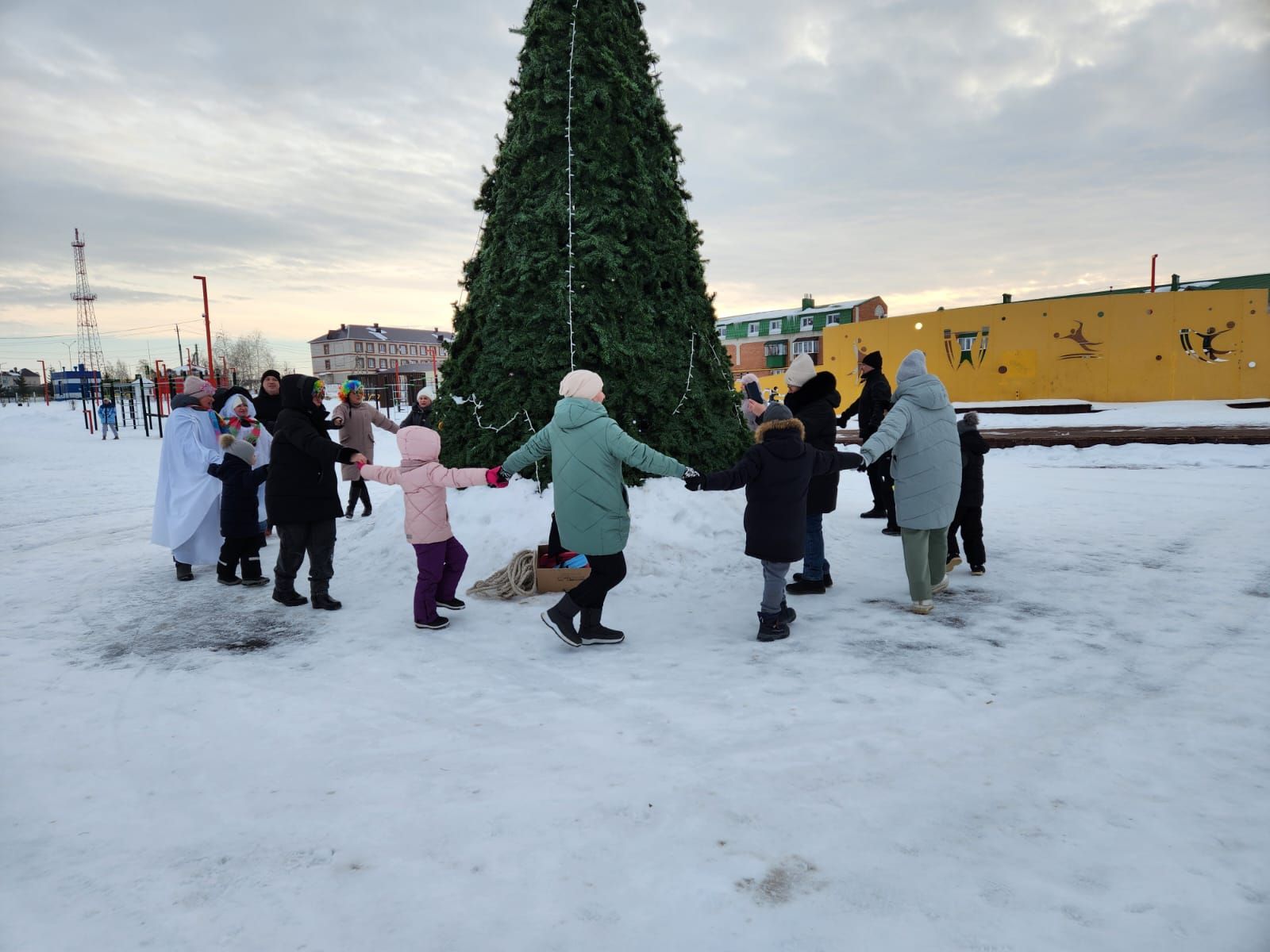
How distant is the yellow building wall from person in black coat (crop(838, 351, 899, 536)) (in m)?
11.0

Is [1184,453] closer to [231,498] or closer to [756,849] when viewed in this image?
[756,849]

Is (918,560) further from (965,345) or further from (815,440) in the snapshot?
(965,345)

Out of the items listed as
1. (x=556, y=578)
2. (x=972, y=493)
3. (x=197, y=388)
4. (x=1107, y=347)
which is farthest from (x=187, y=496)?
(x=1107, y=347)

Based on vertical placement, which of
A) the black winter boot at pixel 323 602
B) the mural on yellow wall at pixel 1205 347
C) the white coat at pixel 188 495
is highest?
the mural on yellow wall at pixel 1205 347

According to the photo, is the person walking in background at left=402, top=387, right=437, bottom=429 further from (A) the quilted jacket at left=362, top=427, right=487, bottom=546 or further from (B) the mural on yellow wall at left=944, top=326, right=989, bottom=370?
(B) the mural on yellow wall at left=944, top=326, right=989, bottom=370

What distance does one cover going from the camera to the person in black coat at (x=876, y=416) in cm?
731

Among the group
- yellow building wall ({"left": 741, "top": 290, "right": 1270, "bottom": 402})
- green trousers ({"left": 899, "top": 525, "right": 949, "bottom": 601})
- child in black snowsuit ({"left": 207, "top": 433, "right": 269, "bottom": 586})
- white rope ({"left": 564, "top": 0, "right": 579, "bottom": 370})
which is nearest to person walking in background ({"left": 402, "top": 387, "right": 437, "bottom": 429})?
child in black snowsuit ({"left": 207, "top": 433, "right": 269, "bottom": 586})

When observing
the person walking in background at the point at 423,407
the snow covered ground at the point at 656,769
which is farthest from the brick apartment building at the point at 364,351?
the snow covered ground at the point at 656,769

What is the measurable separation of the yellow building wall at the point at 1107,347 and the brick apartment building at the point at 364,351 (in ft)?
284

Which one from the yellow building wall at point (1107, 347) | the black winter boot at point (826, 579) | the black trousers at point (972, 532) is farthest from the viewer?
the yellow building wall at point (1107, 347)

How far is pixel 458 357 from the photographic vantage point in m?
7.08

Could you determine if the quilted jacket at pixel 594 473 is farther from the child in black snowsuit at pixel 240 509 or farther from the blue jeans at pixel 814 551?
the child in black snowsuit at pixel 240 509

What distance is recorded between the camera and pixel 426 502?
16.4ft

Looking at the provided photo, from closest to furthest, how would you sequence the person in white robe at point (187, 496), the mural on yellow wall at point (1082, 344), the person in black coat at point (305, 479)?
the person in black coat at point (305, 479), the person in white robe at point (187, 496), the mural on yellow wall at point (1082, 344)
